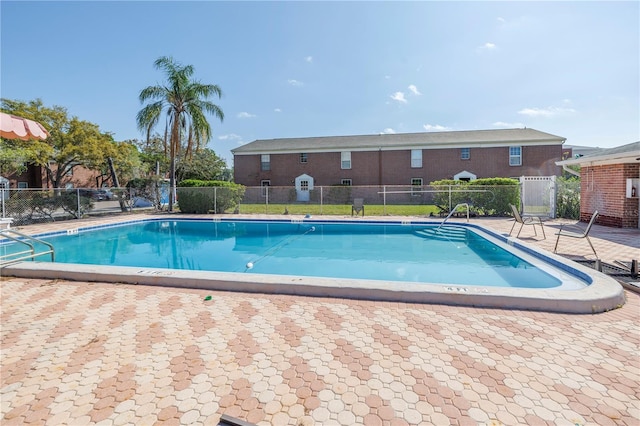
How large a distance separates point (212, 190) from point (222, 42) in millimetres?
7533

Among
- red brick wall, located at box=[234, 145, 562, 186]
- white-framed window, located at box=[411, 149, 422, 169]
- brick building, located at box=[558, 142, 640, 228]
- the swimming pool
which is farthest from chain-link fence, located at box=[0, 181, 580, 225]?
white-framed window, located at box=[411, 149, 422, 169]

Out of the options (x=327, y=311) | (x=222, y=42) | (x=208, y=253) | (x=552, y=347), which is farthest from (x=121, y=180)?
(x=552, y=347)

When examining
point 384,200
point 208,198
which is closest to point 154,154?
point 208,198

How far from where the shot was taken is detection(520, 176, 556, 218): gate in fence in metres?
14.5

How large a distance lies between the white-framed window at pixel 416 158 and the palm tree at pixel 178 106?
15.8m

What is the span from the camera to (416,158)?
2625 cm

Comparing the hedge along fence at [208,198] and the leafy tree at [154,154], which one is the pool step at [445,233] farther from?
the leafy tree at [154,154]

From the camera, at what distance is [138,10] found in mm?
11070

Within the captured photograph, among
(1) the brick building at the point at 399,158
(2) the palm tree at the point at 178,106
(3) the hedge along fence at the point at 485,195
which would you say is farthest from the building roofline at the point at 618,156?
(2) the palm tree at the point at 178,106

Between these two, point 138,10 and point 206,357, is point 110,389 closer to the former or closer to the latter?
point 206,357

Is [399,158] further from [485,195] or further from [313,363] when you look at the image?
[313,363]

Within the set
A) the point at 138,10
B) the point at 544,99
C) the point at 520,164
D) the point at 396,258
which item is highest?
the point at 138,10

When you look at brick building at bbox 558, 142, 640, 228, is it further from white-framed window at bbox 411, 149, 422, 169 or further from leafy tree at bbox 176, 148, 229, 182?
leafy tree at bbox 176, 148, 229, 182

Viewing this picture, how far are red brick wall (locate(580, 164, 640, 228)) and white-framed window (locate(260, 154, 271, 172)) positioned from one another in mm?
22885
